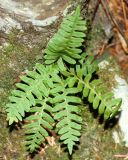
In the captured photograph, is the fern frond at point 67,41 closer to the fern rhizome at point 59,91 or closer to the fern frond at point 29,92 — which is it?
the fern rhizome at point 59,91

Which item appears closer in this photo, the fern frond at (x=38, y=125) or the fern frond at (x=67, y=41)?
the fern frond at (x=67, y=41)

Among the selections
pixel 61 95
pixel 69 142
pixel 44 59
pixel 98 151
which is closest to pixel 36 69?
pixel 44 59

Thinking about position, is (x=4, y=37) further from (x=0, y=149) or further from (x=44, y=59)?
(x=0, y=149)

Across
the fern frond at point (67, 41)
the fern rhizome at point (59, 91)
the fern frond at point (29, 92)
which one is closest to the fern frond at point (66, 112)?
the fern rhizome at point (59, 91)

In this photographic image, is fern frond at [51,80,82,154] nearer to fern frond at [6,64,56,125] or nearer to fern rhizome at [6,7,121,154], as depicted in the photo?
fern rhizome at [6,7,121,154]

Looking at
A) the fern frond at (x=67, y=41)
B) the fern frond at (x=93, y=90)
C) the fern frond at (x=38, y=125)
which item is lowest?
the fern frond at (x=38, y=125)

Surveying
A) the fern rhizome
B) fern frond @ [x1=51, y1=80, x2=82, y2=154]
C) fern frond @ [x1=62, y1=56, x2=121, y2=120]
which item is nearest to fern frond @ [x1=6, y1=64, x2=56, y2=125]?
the fern rhizome

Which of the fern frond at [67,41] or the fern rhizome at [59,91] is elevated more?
the fern frond at [67,41]

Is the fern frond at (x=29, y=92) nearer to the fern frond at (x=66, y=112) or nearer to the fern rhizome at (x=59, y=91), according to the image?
the fern rhizome at (x=59, y=91)
